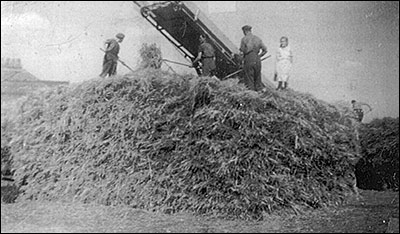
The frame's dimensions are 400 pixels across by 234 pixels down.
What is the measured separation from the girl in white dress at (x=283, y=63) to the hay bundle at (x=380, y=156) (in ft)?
4.76

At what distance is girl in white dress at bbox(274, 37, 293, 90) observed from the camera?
235 inches

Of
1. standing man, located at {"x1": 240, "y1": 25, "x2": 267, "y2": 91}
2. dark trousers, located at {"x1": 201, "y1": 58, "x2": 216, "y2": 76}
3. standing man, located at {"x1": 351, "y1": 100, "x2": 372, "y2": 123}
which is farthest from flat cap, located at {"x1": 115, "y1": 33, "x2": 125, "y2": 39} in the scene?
standing man, located at {"x1": 351, "y1": 100, "x2": 372, "y2": 123}

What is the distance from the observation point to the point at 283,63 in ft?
19.9

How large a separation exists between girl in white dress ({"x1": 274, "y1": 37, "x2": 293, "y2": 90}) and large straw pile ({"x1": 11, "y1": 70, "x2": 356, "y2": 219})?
142 cm

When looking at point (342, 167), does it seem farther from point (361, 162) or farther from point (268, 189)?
point (268, 189)

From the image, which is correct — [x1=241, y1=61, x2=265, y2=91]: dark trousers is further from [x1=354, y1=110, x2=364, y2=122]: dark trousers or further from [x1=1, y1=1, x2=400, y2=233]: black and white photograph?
[x1=354, y1=110, x2=364, y2=122]: dark trousers

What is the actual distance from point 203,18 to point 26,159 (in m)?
3.22

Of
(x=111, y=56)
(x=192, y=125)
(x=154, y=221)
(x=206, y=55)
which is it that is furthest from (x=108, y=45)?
(x=154, y=221)

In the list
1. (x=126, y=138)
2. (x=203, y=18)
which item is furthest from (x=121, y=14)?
(x=126, y=138)

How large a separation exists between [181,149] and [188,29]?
2.58 m

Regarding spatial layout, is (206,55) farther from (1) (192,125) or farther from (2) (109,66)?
(1) (192,125)

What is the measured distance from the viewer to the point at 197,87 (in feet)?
13.5

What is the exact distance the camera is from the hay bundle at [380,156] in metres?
5.60

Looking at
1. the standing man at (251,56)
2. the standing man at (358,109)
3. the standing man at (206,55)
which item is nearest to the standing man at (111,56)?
the standing man at (206,55)
